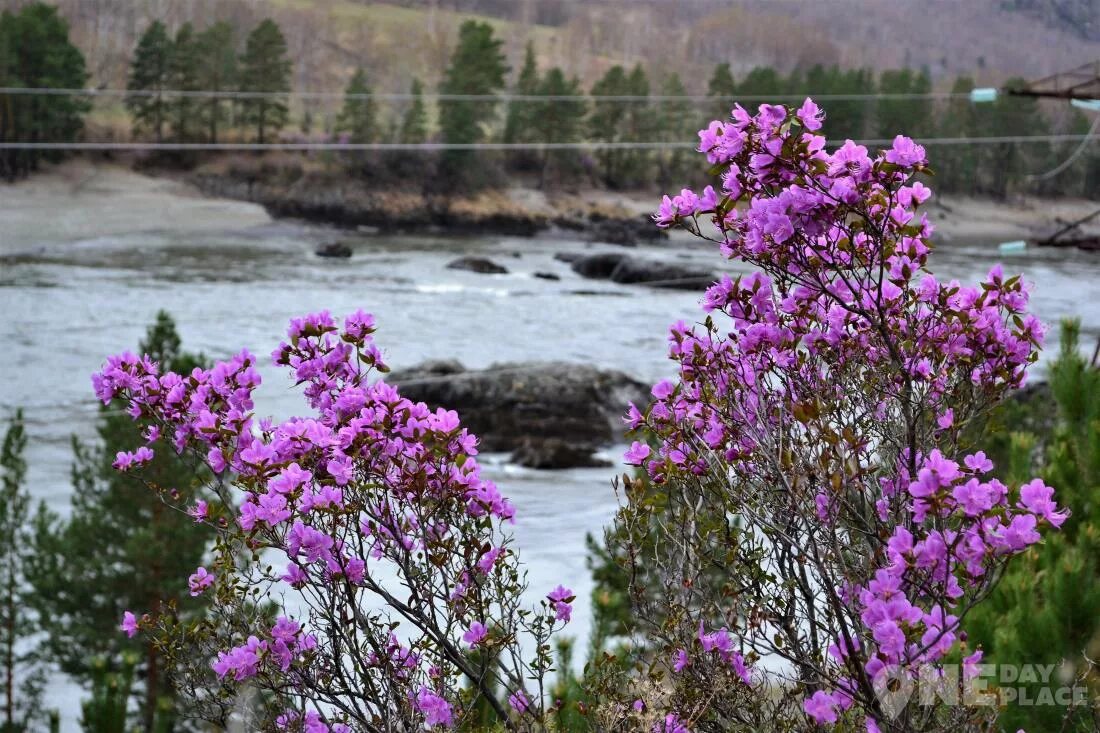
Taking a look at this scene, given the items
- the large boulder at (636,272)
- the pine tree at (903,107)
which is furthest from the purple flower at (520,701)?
the pine tree at (903,107)

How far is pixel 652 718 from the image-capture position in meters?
1.29

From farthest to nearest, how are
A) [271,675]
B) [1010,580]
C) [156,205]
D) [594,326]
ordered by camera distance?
[594,326]
[156,205]
[1010,580]
[271,675]

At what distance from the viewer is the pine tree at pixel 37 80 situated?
5.17m

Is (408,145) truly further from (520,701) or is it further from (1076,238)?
(520,701)

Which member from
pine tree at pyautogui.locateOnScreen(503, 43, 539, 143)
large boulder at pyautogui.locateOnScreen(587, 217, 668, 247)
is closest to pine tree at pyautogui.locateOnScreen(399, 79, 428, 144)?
pine tree at pyautogui.locateOnScreen(503, 43, 539, 143)

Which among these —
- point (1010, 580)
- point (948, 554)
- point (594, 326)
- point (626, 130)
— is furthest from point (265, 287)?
point (948, 554)

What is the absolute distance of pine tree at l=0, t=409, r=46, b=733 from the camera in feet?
16.0

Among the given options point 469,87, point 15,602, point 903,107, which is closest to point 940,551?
point 15,602

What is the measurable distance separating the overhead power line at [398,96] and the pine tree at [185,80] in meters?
0.03

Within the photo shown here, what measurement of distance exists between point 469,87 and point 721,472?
505 centimetres

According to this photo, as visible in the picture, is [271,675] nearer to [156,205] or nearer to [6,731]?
[6,731]

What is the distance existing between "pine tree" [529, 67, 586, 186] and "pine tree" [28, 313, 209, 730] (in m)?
2.17

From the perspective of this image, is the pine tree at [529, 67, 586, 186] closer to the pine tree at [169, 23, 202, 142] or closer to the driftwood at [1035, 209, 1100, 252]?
the pine tree at [169, 23, 202, 142]

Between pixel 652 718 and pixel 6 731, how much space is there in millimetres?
3889
